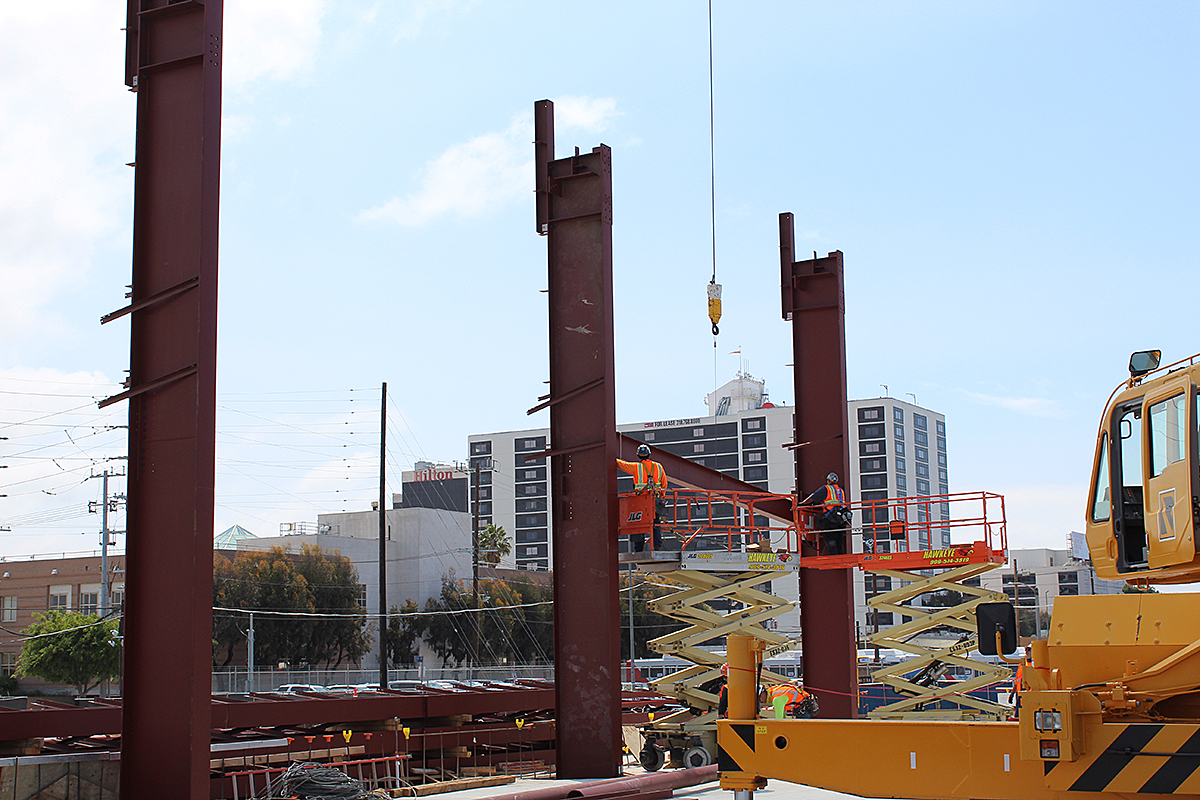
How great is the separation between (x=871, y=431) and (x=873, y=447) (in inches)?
79.0

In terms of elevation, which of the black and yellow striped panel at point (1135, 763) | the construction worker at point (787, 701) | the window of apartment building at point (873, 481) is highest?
the window of apartment building at point (873, 481)

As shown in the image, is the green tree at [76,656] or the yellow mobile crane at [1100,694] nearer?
the yellow mobile crane at [1100,694]

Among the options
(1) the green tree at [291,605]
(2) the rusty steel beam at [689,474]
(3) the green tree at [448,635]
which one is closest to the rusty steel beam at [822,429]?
(2) the rusty steel beam at [689,474]

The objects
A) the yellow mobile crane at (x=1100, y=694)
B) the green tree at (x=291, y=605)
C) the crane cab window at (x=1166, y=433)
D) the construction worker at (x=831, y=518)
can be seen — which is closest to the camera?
the yellow mobile crane at (x=1100, y=694)

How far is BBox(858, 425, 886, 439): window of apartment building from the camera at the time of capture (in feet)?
441

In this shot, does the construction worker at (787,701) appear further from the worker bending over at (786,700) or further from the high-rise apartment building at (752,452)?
the high-rise apartment building at (752,452)

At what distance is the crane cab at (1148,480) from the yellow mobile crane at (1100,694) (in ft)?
0.04

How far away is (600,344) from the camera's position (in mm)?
16281

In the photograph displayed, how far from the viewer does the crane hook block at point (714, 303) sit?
2088 centimetres

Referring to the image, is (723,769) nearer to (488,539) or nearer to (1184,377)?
(1184,377)

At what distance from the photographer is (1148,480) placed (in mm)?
8094

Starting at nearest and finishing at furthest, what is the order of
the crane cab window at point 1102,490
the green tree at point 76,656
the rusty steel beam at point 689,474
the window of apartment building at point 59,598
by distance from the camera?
the crane cab window at point 1102,490 < the rusty steel beam at point 689,474 < the green tree at point 76,656 < the window of apartment building at point 59,598

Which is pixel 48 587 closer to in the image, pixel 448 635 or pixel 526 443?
pixel 448 635

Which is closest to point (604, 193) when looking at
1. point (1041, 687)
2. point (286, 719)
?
point (286, 719)
